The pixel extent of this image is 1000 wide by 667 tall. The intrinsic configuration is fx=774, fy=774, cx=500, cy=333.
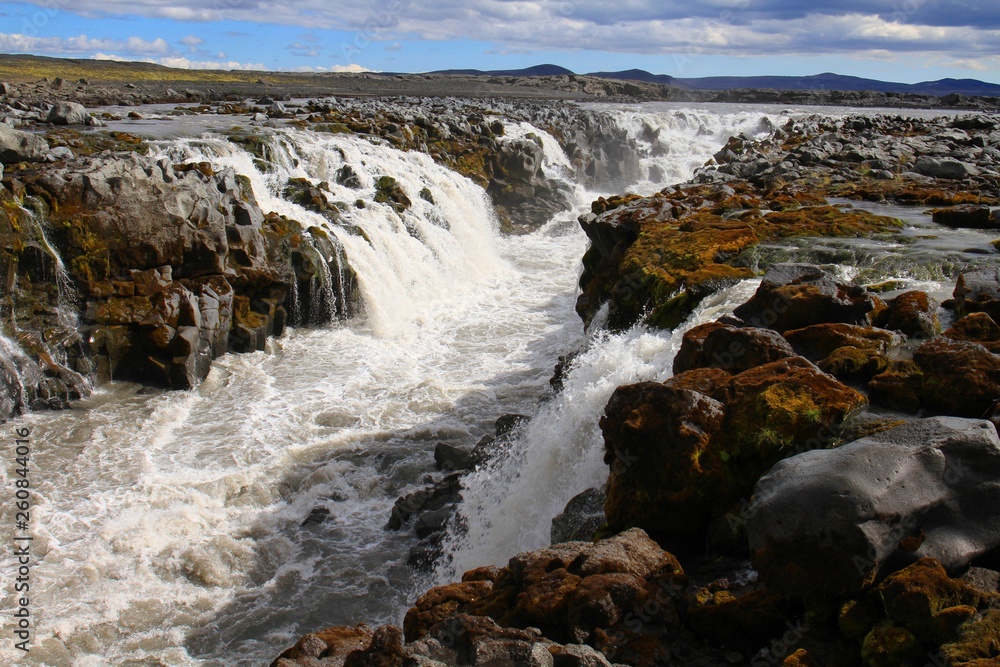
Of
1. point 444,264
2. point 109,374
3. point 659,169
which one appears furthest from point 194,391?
point 659,169

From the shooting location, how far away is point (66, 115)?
30578 millimetres

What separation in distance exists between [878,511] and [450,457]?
410 inches

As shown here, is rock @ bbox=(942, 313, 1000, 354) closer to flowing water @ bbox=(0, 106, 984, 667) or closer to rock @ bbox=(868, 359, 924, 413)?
rock @ bbox=(868, 359, 924, 413)

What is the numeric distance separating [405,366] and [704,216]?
8.96 metres

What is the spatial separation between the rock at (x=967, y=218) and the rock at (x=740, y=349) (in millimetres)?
10822

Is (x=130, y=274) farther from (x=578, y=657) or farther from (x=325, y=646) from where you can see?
(x=578, y=657)

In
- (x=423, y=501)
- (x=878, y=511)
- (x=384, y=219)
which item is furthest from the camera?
(x=384, y=219)

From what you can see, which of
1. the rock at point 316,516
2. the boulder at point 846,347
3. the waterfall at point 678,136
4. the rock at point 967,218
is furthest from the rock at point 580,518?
the waterfall at point 678,136

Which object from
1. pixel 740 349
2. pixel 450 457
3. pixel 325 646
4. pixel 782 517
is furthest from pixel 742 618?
pixel 450 457

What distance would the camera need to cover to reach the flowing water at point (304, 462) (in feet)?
39.0

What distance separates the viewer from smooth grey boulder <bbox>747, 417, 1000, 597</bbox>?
6699mm

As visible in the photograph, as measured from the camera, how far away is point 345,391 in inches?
783

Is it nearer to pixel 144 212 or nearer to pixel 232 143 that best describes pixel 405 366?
pixel 144 212

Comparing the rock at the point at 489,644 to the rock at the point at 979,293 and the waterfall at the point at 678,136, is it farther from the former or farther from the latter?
the waterfall at the point at 678,136
